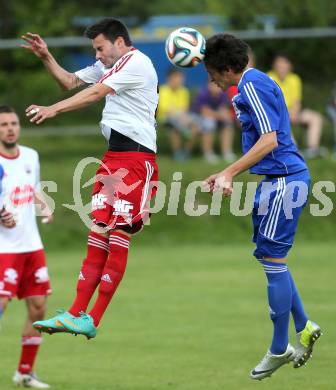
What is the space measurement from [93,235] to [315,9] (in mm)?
15953

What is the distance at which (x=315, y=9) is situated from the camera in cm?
2370

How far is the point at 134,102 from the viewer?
28.2ft

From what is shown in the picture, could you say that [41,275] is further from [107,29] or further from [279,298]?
[107,29]

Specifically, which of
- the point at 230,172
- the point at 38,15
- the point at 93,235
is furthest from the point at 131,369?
the point at 38,15

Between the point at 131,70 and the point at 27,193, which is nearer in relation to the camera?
the point at 131,70

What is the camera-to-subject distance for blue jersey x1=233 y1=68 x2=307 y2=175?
843 centimetres

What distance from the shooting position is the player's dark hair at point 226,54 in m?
8.59

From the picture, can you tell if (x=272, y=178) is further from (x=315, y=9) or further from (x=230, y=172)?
(x=315, y=9)

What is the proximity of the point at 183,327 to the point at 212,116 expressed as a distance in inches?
275

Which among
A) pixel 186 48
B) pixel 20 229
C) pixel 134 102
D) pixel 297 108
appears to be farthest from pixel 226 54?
pixel 297 108

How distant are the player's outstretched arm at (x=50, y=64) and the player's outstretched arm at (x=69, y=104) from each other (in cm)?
83

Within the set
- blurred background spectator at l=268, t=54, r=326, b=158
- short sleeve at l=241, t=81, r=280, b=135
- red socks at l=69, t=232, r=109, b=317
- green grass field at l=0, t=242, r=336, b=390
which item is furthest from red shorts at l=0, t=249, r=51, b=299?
blurred background spectator at l=268, t=54, r=326, b=158

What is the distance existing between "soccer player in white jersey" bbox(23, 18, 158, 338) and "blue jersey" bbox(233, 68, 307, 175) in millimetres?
736

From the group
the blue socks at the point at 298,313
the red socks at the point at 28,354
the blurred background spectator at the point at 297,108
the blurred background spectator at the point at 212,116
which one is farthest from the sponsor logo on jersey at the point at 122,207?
the blurred background spectator at the point at 212,116
